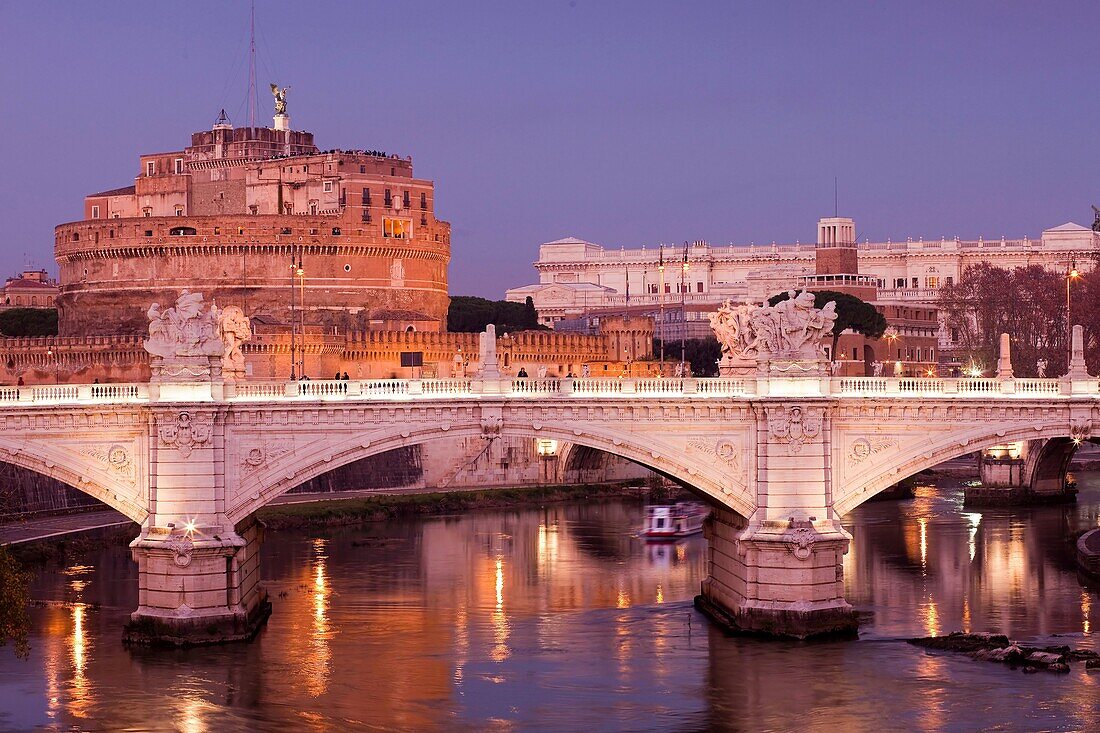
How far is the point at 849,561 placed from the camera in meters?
57.9

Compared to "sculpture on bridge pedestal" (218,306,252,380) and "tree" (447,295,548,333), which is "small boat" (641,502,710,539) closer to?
"sculpture on bridge pedestal" (218,306,252,380)

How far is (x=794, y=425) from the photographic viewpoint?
42.3 meters

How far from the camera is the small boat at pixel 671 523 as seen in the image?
65375mm

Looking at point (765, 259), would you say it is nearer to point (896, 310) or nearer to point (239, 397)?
point (896, 310)

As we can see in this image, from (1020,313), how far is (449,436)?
6257 cm

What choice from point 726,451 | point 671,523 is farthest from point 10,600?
point 671,523

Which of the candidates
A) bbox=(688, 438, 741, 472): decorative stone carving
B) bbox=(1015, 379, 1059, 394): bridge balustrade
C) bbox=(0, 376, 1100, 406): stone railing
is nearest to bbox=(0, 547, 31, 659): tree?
bbox=(0, 376, 1100, 406): stone railing

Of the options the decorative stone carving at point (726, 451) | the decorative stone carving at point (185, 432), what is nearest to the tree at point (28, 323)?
the decorative stone carving at point (185, 432)

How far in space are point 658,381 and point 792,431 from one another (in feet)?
11.4

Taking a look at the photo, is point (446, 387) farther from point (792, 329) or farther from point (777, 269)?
point (777, 269)

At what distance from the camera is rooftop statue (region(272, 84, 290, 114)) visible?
11119 cm

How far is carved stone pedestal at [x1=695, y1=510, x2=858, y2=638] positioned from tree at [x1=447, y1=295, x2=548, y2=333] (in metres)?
70.7

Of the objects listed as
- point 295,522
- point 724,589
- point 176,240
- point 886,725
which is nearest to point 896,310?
point 176,240

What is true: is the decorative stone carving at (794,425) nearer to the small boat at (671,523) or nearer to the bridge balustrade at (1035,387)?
the bridge balustrade at (1035,387)
